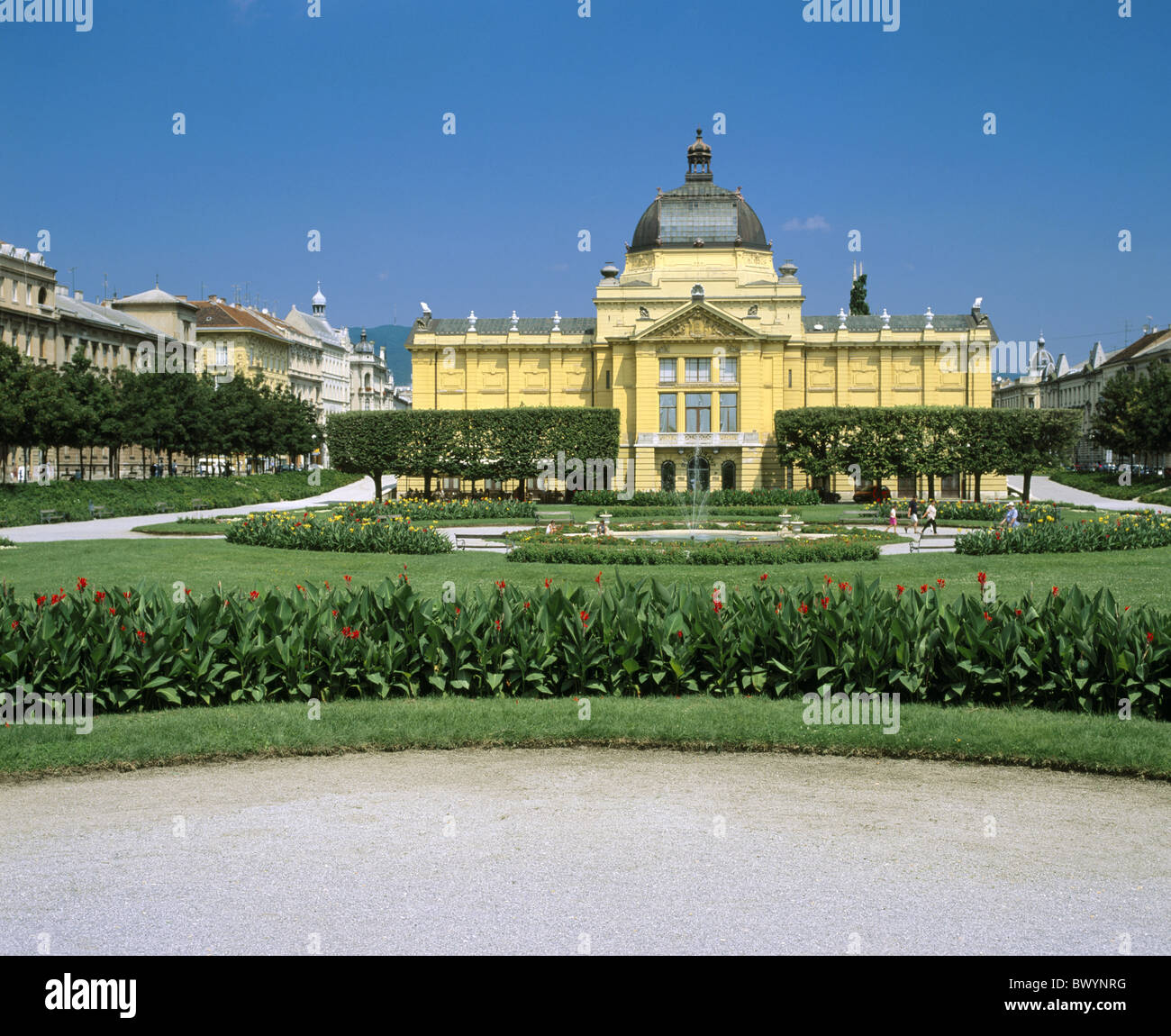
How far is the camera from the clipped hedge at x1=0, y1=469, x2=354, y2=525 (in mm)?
42094

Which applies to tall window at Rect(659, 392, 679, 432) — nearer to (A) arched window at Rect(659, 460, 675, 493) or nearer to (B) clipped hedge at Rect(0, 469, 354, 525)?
(A) arched window at Rect(659, 460, 675, 493)

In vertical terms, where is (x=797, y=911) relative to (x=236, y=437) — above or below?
below

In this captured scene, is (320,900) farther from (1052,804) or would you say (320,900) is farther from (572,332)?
(572,332)

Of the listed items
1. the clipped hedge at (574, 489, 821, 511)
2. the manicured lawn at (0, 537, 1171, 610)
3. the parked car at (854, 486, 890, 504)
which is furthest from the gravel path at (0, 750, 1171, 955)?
the parked car at (854, 486, 890, 504)

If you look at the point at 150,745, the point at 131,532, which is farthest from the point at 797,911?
the point at 131,532

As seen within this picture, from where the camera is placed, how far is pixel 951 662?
10.6 meters

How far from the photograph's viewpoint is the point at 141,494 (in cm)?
5153

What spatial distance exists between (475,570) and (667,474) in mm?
46100

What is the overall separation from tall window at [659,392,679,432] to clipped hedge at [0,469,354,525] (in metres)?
23.5

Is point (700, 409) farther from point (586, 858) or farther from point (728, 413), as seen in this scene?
point (586, 858)

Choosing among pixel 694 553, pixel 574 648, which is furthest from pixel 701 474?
pixel 574 648

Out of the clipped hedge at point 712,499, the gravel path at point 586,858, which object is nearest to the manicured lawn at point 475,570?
the gravel path at point 586,858
